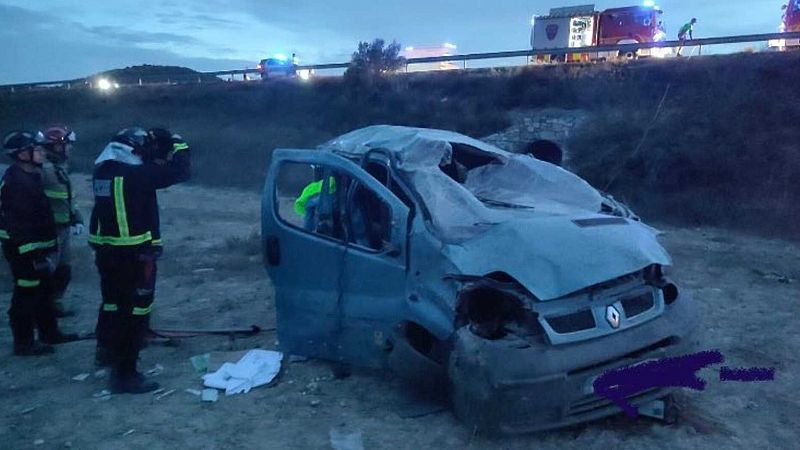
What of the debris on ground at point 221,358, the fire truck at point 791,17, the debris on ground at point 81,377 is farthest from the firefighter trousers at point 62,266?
the fire truck at point 791,17

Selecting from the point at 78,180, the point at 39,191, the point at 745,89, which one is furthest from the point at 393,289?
the point at 78,180

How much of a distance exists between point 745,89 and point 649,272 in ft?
48.5

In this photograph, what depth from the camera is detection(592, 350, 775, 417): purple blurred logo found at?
3.88m

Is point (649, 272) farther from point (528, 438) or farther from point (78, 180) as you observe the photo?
point (78, 180)

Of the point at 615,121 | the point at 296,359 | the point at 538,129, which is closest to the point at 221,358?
the point at 296,359

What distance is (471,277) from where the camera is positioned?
13.1 feet

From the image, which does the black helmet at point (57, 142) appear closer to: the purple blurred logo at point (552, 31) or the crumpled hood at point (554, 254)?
the crumpled hood at point (554, 254)

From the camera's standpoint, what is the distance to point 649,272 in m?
4.34

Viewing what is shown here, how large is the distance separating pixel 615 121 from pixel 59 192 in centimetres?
1405

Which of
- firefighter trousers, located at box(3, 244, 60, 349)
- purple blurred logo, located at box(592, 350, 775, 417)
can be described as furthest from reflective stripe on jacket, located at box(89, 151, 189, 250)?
purple blurred logo, located at box(592, 350, 775, 417)

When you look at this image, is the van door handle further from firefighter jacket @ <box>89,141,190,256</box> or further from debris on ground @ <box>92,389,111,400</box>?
debris on ground @ <box>92,389,111,400</box>

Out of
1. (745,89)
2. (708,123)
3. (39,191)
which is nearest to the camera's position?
(39,191)

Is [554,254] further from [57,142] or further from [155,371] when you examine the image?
[57,142]

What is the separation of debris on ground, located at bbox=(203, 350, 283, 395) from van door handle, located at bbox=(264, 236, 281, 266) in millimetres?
787
